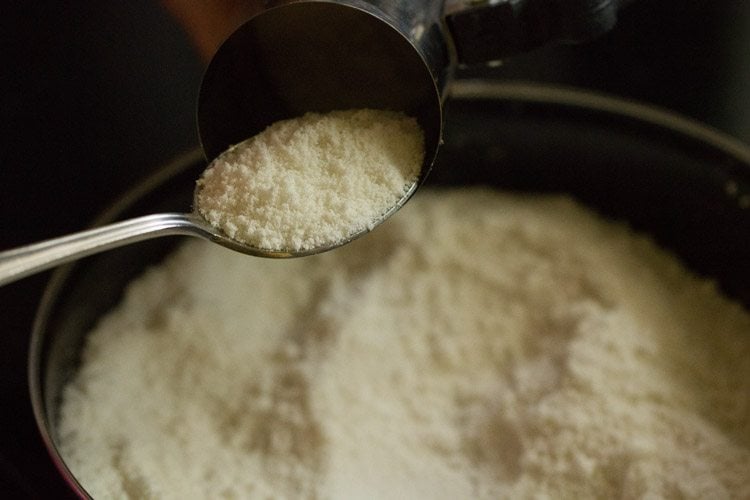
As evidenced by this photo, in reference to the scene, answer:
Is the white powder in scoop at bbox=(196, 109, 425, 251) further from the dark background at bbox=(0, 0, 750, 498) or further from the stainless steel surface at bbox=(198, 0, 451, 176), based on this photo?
the dark background at bbox=(0, 0, 750, 498)

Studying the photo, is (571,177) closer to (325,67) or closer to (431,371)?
(431,371)

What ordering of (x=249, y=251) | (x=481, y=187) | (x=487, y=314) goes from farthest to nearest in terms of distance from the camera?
(x=481, y=187) → (x=487, y=314) → (x=249, y=251)

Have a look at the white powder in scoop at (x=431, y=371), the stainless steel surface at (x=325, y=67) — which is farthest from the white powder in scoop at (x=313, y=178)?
the white powder in scoop at (x=431, y=371)

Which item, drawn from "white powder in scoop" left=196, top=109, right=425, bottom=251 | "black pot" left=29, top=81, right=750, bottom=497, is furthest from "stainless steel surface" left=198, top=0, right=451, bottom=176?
"black pot" left=29, top=81, right=750, bottom=497

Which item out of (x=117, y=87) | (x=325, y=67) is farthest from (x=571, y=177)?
(x=117, y=87)

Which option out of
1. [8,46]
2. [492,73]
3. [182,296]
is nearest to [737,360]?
[492,73]

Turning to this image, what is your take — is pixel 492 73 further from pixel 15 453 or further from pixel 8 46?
pixel 15 453

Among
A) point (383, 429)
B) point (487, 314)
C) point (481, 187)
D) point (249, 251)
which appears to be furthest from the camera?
point (481, 187)

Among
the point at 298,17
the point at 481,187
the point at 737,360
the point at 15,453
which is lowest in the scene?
the point at 737,360
